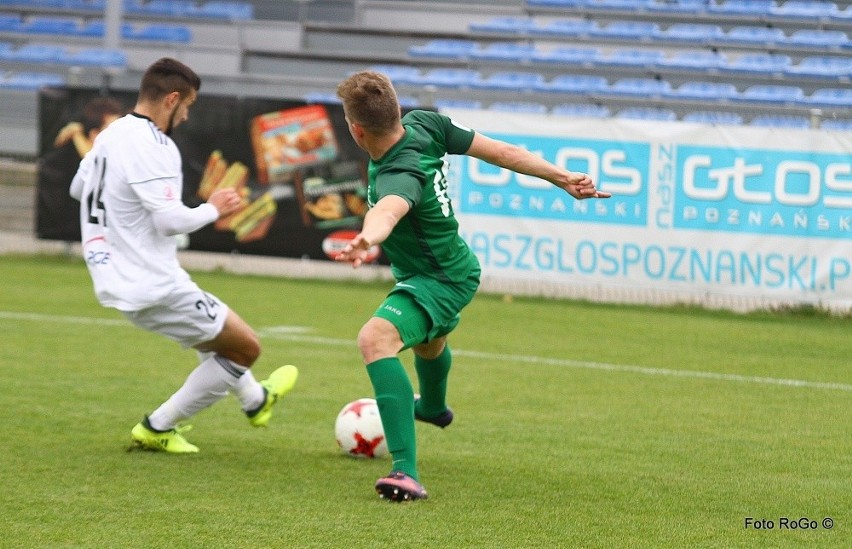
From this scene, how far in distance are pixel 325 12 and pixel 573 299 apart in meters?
11.1

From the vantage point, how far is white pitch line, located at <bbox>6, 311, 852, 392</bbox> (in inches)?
344

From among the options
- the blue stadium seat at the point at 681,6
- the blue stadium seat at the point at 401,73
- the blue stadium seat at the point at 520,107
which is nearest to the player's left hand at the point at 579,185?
the blue stadium seat at the point at 520,107

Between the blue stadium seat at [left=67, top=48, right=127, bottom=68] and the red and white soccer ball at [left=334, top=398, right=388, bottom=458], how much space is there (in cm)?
1553

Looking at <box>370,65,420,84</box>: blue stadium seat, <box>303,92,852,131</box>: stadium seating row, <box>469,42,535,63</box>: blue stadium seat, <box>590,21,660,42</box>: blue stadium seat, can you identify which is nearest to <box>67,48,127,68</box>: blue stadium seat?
<box>370,65,420,84</box>: blue stadium seat

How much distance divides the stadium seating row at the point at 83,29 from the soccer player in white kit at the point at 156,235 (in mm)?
16995

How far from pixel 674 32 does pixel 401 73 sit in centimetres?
432

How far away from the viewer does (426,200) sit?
531 centimetres

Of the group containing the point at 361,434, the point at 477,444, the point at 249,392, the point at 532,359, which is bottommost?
the point at 532,359

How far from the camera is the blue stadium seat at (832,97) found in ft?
54.2

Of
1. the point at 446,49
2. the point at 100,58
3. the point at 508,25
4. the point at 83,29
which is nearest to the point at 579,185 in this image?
the point at 446,49

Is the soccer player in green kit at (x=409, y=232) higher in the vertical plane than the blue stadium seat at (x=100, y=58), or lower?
lower

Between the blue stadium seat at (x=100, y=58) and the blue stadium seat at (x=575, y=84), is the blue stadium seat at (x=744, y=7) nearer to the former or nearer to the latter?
the blue stadium seat at (x=575, y=84)

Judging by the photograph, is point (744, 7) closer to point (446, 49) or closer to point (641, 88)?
point (641, 88)

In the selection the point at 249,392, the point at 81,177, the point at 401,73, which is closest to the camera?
the point at 81,177
